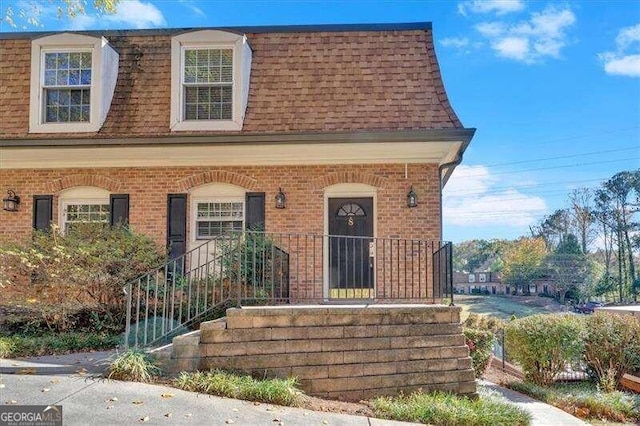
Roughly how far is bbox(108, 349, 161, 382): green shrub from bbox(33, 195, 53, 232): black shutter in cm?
507

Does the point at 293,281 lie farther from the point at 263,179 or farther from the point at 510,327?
the point at 510,327

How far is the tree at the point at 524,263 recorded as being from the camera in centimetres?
3950

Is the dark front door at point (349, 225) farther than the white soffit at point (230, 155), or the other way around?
the dark front door at point (349, 225)

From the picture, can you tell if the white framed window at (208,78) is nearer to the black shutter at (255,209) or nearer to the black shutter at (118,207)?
the black shutter at (255,209)

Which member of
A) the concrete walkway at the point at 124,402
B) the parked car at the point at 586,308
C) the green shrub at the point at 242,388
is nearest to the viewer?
the concrete walkway at the point at 124,402

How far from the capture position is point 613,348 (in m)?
9.19

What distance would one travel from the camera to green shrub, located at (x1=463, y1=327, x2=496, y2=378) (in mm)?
9203

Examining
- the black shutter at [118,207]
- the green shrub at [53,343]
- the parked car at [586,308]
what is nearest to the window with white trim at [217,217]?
the black shutter at [118,207]

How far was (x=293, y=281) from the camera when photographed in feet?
30.2

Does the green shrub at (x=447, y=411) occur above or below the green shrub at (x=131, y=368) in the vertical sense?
below

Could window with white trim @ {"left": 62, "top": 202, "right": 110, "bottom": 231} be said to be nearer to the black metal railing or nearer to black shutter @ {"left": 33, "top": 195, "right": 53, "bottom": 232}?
black shutter @ {"left": 33, "top": 195, "right": 53, "bottom": 232}

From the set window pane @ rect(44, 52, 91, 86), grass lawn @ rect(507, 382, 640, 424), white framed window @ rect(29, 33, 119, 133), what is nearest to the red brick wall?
white framed window @ rect(29, 33, 119, 133)

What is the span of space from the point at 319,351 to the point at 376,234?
11.4 ft

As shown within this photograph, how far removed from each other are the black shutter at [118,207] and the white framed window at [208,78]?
170 cm
